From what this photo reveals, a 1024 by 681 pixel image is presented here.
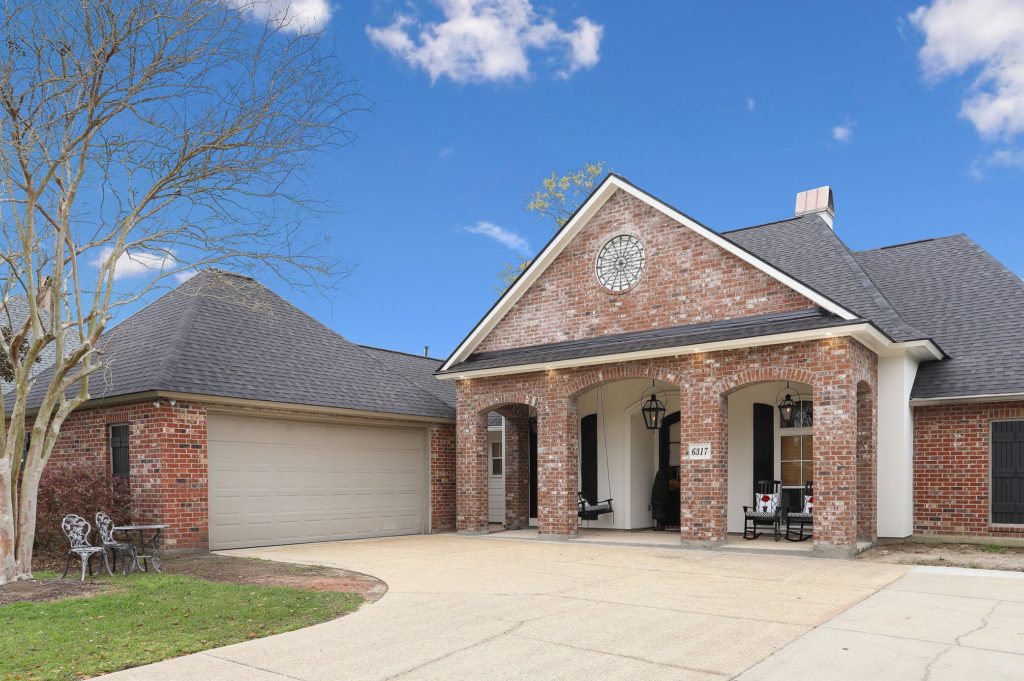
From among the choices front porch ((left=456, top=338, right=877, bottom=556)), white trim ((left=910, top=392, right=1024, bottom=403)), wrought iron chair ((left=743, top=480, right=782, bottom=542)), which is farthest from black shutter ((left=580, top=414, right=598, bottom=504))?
white trim ((left=910, top=392, right=1024, bottom=403))

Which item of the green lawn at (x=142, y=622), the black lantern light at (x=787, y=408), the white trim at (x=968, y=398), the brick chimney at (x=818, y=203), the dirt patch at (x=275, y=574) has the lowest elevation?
the dirt patch at (x=275, y=574)

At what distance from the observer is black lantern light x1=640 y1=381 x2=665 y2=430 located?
16.1 metres

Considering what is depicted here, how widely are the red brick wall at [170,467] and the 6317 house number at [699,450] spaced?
26.7ft

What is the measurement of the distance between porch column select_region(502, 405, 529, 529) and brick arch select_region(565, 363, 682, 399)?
258 cm

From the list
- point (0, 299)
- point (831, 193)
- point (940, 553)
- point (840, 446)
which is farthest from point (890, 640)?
point (831, 193)

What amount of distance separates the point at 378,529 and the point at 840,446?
9192 millimetres

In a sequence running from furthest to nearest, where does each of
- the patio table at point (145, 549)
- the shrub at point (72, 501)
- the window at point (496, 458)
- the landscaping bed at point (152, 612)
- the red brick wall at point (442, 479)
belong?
the window at point (496, 458) < the red brick wall at point (442, 479) < the shrub at point (72, 501) < the patio table at point (145, 549) < the landscaping bed at point (152, 612)

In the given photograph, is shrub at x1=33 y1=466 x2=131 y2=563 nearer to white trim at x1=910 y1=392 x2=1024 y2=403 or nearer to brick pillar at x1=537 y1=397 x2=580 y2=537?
brick pillar at x1=537 y1=397 x2=580 y2=537

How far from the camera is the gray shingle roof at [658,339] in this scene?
40.8 ft

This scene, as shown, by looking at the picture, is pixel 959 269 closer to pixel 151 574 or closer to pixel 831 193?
pixel 831 193

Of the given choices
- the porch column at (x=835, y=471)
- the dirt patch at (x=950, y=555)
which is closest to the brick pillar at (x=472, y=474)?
the porch column at (x=835, y=471)

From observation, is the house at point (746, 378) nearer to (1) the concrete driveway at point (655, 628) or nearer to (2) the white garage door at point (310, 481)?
(2) the white garage door at point (310, 481)

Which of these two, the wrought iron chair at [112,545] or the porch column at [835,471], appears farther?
the porch column at [835,471]

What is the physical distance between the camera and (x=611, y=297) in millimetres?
15273
